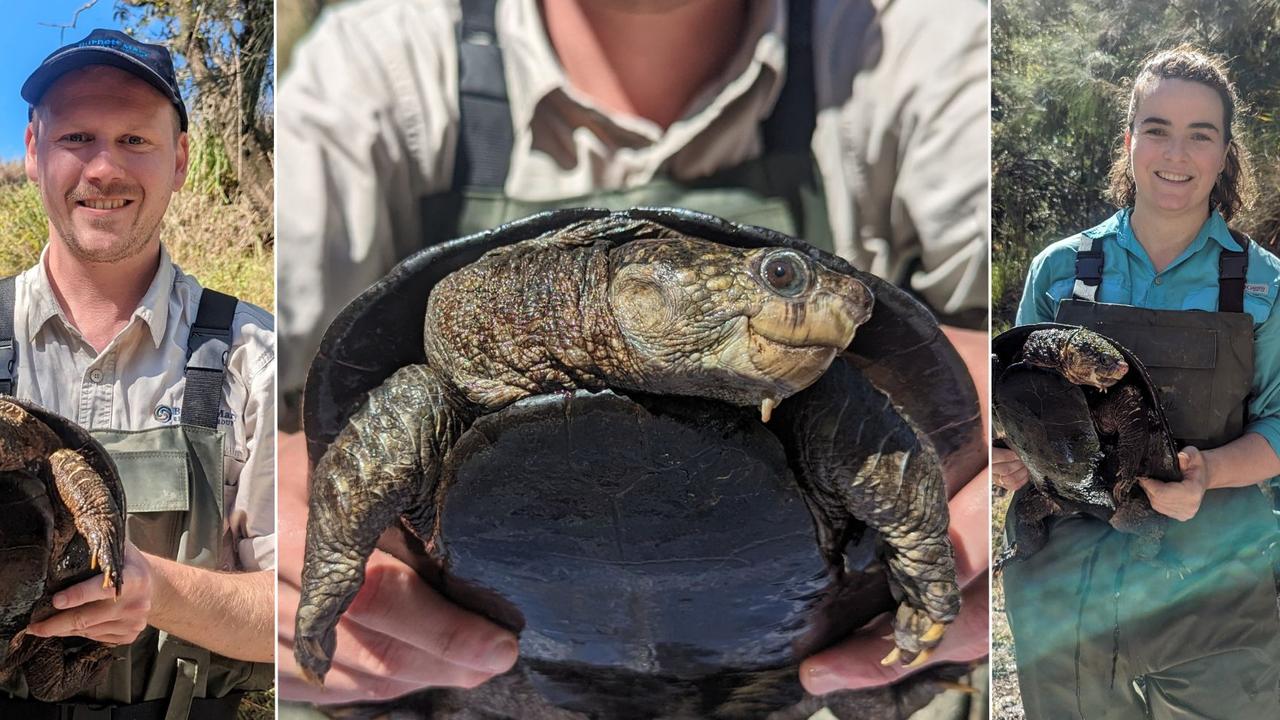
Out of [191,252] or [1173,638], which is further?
[191,252]

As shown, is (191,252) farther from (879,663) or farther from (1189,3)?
(1189,3)

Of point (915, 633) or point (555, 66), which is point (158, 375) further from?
point (915, 633)

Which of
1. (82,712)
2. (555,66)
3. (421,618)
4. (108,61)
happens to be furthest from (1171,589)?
(108,61)

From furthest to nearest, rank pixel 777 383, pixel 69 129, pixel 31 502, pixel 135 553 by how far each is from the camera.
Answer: pixel 69 129 < pixel 135 553 < pixel 31 502 < pixel 777 383

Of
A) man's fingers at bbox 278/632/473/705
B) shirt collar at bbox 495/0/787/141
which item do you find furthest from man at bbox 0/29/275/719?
shirt collar at bbox 495/0/787/141

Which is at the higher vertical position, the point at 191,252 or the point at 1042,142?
the point at 1042,142

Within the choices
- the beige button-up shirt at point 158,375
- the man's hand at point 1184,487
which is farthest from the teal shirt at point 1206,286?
the beige button-up shirt at point 158,375

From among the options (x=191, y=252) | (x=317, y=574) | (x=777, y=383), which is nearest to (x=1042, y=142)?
(x=777, y=383)

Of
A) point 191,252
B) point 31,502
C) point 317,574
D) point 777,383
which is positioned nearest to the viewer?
point 777,383

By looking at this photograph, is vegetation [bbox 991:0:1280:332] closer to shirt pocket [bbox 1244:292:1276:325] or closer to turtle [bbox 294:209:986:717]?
shirt pocket [bbox 1244:292:1276:325]
